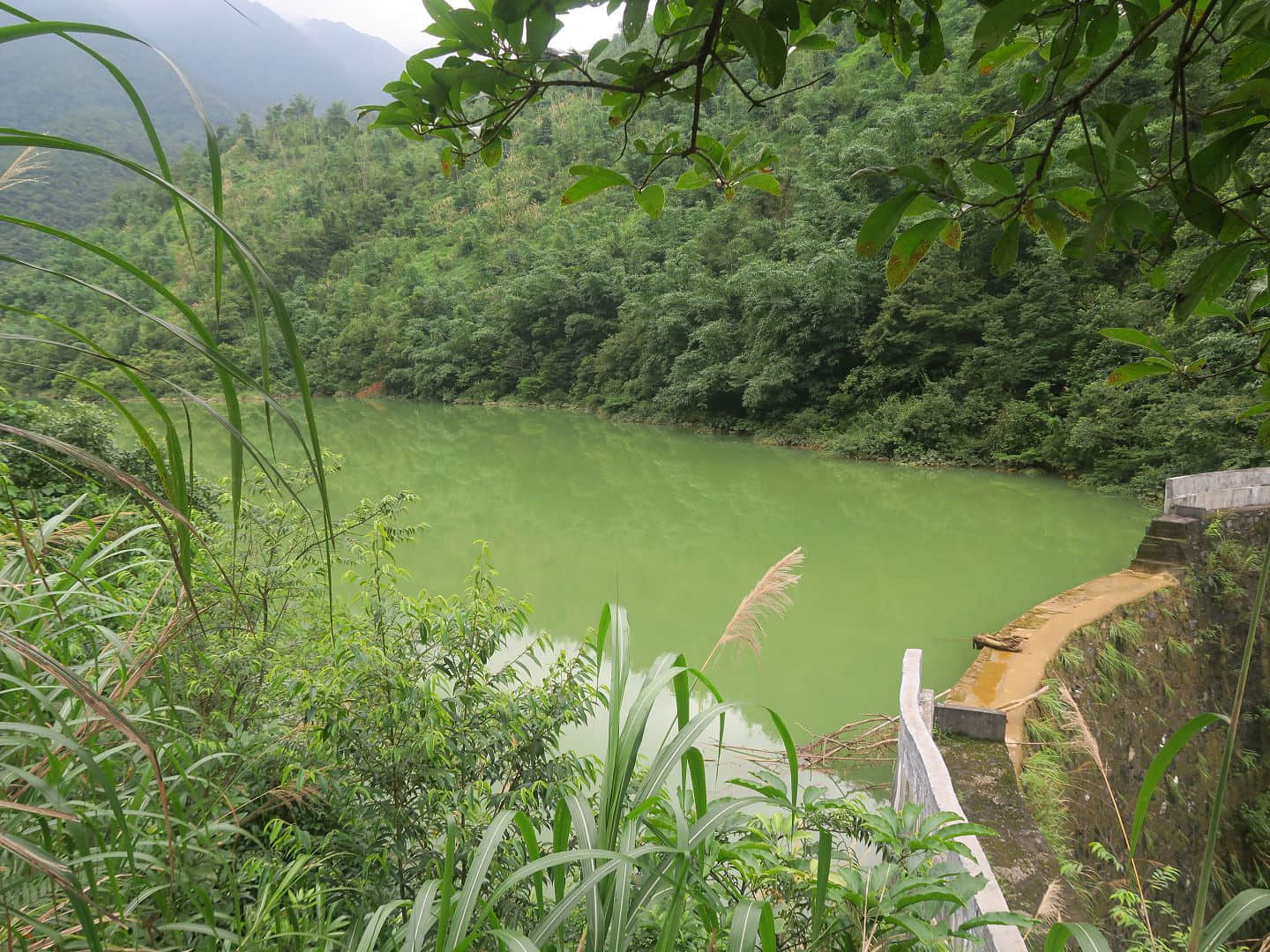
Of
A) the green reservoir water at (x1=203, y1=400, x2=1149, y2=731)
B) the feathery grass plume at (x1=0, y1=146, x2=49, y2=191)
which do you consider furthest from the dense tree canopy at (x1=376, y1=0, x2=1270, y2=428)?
the green reservoir water at (x1=203, y1=400, x2=1149, y2=731)

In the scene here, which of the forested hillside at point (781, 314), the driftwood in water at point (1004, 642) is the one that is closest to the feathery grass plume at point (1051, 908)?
the forested hillside at point (781, 314)

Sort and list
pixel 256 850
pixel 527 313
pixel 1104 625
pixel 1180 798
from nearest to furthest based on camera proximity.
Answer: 1. pixel 256 850
2. pixel 1180 798
3. pixel 1104 625
4. pixel 527 313

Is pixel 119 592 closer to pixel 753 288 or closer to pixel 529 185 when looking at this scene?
pixel 753 288

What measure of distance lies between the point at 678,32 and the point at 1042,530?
7128mm

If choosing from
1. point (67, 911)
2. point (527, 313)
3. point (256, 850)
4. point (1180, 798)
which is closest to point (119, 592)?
point (256, 850)

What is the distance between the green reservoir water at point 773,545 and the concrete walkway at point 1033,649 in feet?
1.73

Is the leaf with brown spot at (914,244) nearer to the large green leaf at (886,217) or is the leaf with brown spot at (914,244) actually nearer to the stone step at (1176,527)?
the large green leaf at (886,217)

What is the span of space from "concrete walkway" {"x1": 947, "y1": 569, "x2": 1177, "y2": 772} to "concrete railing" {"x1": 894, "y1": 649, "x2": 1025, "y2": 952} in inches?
16.0

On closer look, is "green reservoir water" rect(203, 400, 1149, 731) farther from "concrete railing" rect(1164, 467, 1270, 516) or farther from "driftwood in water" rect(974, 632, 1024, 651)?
"concrete railing" rect(1164, 467, 1270, 516)

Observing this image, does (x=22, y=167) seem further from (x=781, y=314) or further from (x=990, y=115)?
(x=781, y=314)

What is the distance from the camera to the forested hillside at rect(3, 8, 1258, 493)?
817 centimetres

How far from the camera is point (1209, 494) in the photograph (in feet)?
14.6

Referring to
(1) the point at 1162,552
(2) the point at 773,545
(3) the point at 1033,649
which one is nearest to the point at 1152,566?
(1) the point at 1162,552

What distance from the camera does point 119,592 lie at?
55.1 inches
